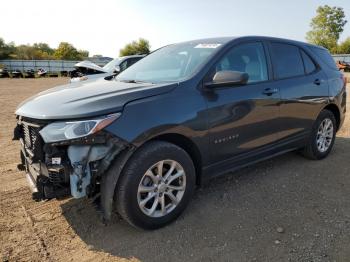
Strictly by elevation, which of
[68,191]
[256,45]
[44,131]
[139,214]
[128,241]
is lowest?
[128,241]

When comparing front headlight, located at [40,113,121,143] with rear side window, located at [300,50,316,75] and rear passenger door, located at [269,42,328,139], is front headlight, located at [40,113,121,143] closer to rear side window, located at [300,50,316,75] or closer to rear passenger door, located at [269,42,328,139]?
rear passenger door, located at [269,42,328,139]

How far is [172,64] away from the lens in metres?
3.97

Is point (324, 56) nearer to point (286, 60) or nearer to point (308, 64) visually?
point (308, 64)

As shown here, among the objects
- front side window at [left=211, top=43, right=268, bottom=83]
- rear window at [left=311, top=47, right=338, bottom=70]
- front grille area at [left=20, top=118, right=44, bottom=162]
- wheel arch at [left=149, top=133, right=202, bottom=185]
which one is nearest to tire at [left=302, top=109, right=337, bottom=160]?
rear window at [left=311, top=47, right=338, bottom=70]

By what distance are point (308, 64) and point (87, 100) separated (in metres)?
3.37

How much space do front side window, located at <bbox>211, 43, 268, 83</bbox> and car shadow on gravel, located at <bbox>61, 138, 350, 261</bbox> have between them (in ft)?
4.44

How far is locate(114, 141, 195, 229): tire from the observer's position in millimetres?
2949

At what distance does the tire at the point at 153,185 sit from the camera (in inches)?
116

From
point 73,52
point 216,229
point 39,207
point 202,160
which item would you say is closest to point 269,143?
point 202,160

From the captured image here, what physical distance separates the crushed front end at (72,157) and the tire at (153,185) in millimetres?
204

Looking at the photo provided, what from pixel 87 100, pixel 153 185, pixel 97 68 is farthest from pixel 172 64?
pixel 97 68

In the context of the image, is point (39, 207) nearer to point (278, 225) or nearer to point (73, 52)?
point (278, 225)

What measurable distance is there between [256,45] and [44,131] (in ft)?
8.79

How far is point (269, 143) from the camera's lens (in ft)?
14.0
